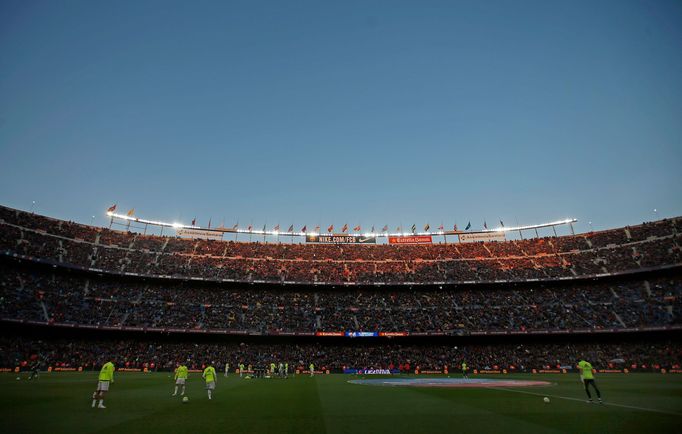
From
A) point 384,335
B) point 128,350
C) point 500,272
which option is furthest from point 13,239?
point 500,272

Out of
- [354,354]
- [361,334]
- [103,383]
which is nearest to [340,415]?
[103,383]

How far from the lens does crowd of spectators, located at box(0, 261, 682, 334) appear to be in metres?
46.2

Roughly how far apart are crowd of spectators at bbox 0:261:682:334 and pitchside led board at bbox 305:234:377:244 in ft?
36.4

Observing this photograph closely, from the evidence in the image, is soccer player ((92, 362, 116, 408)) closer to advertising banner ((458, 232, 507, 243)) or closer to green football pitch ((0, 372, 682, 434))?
green football pitch ((0, 372, 682, 434))

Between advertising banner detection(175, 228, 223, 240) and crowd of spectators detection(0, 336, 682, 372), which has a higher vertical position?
advertising banner detection(175, 228, 223, 240)

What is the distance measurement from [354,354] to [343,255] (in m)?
20.2

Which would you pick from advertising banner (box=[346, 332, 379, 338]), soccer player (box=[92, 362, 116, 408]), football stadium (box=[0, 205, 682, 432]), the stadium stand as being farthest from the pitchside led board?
soccer player (box=[92, 362, 116, 408])

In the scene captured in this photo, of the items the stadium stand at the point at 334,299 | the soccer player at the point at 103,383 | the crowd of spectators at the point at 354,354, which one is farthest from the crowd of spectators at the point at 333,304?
the soccer player at the point at 103,383

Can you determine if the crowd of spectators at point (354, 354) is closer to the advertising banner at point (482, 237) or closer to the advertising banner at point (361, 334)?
the advertising banner at point (361, 334)

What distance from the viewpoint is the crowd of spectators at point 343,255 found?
167 feet

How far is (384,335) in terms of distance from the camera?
49.3m

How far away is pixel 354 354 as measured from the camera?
165ft

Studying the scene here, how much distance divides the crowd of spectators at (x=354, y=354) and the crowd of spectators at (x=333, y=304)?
2.79 meters

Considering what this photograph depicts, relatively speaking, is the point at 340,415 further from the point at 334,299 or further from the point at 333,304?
the point at 334,299
